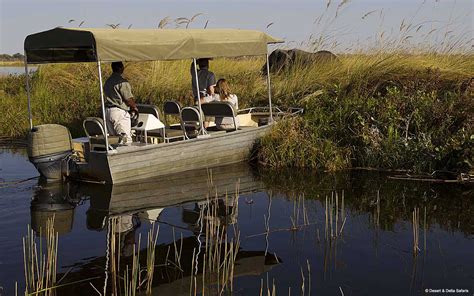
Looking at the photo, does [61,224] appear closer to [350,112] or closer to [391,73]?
[350,112]

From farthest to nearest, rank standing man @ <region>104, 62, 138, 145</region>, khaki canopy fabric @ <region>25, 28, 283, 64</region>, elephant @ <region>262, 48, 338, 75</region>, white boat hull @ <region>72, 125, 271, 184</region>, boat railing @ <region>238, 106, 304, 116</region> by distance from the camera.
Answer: elephant @ <region>262, 48, 338, 75</region> → boat railing @ <region>238, 106, 304, 116</region> → standing man @ <region>104, 62, 138, 145</region> → white boat hull @ <region>72, 125, 271, 184</region> → khaki canopy fabric @ <region>25, 28, 283, 64</region>

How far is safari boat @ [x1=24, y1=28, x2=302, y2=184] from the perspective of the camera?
10.4 meters

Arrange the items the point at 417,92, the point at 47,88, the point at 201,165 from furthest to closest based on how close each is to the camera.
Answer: the point at 47,88
the point at 417,92
the point at 201,165

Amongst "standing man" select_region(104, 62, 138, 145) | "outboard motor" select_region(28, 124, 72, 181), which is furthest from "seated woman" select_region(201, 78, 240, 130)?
"outboard motor" select_region(28, 124, 72, 181)

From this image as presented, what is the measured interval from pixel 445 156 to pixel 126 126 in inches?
241

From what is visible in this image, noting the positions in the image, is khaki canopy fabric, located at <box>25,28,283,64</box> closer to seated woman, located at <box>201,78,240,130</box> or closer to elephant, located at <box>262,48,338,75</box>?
seated woman, located at <box>201,78,240,130</box>

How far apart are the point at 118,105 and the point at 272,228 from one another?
431cm

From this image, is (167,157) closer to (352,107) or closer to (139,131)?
(139,131)

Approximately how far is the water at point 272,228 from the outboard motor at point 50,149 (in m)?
0.33

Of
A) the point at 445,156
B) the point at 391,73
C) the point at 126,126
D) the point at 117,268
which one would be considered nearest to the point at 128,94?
the point at 126,126

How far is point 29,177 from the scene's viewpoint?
38.7ft

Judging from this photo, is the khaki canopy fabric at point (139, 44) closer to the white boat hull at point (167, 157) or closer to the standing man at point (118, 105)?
the standing man at point (118, 105)

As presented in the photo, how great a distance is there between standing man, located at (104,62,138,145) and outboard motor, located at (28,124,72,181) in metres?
0.87

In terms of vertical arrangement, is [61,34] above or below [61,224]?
above
